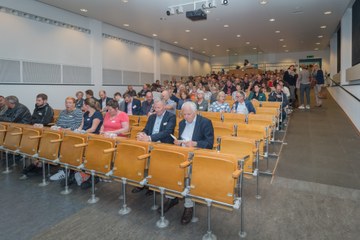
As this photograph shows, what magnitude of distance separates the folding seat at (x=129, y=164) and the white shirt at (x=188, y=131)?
0.57 meters

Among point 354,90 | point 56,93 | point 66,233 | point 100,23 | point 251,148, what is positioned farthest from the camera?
point 100,23

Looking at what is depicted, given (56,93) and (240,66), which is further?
(240,66)

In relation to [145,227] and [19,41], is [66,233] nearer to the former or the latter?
[145,227]

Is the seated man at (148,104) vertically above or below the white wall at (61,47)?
below

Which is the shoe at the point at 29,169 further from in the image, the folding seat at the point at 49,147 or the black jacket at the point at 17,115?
the black jacket at the point at 17,115

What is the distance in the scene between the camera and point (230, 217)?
8.64 feet

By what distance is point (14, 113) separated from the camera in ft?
16.6

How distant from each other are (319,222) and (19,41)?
8.43 meters

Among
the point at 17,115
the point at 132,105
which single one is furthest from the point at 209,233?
the point at 132,105

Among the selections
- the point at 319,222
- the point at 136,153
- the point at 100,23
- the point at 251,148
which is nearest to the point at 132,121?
the point at 136,153

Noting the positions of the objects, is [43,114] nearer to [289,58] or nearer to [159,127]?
[159,127]

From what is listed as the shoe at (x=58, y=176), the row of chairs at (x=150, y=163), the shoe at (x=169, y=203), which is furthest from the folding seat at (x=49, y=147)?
the shoe at (x=169, y=203)

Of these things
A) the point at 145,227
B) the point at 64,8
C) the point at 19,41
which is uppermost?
the point at 64,8

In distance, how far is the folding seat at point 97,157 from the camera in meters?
2.94
